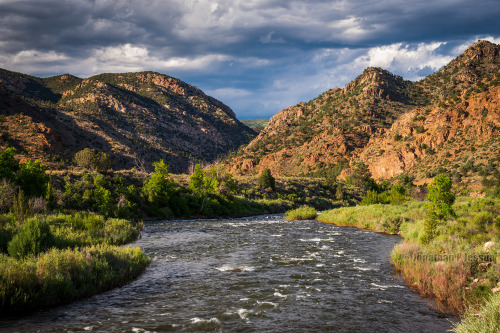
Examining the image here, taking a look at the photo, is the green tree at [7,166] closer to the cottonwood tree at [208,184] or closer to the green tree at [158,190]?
the green tree at [158,190]

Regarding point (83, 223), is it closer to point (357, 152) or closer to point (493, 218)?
point (493, 218)

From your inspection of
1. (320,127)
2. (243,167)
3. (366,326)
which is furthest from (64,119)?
(366,326)

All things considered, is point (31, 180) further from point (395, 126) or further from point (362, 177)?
point (395, 126)

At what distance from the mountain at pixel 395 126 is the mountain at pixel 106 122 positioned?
32990mm

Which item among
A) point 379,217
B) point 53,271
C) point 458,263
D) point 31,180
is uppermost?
point 31,180

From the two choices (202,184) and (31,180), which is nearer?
(31,180)

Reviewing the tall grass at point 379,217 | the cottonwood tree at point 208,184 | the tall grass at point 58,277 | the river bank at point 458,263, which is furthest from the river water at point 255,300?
the cottonwood tree at point 208,184

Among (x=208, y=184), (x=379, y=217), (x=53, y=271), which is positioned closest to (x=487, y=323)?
(x=53, y=271)

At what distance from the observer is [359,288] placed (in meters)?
13.2

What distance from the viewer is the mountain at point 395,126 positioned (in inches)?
2972

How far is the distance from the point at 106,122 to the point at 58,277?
418 feet

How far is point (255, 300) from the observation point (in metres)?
11.8

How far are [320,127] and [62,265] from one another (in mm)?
129675

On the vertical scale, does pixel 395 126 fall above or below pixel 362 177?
above
